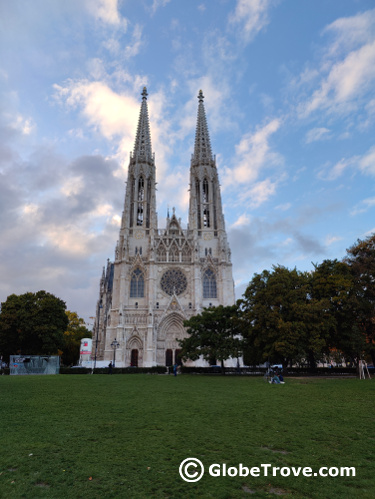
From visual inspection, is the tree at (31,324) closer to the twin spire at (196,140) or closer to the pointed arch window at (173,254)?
the pointed arch window at (173,254)

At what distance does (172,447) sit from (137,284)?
4620 cm

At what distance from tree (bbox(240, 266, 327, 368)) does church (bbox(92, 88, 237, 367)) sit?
18.8 metres

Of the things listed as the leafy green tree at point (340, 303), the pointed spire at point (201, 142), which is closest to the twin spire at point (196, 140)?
the pointed spire at point (201, 142)

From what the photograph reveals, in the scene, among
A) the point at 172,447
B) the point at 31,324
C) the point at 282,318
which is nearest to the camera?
the point at 172,447

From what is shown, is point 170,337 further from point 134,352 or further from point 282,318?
point 282,318

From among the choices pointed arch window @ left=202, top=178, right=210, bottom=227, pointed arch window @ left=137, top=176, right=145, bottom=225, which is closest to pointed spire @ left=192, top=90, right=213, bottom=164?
pointed arch window @ left=202, top=178, right=210, bottom=227

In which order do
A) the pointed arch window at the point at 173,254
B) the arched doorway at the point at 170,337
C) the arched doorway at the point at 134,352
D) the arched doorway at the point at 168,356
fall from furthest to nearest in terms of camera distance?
the pointed arch window at the point at 173,254, the arched doorway at the point at 168,356, the arched doorway at the point at 170,337, the arched doorway at the point at 134,352

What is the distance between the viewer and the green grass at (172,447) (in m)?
4.46

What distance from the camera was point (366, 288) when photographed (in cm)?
2753

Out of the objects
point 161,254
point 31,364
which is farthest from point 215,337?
point 161,254

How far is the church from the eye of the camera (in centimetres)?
4806

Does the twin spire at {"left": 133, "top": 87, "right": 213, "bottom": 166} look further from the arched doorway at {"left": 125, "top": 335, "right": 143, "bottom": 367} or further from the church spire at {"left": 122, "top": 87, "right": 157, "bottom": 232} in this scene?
the arched doorway at {"left": 125, "top": 335, "right": 143, "bottom": 367}

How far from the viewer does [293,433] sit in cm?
720
